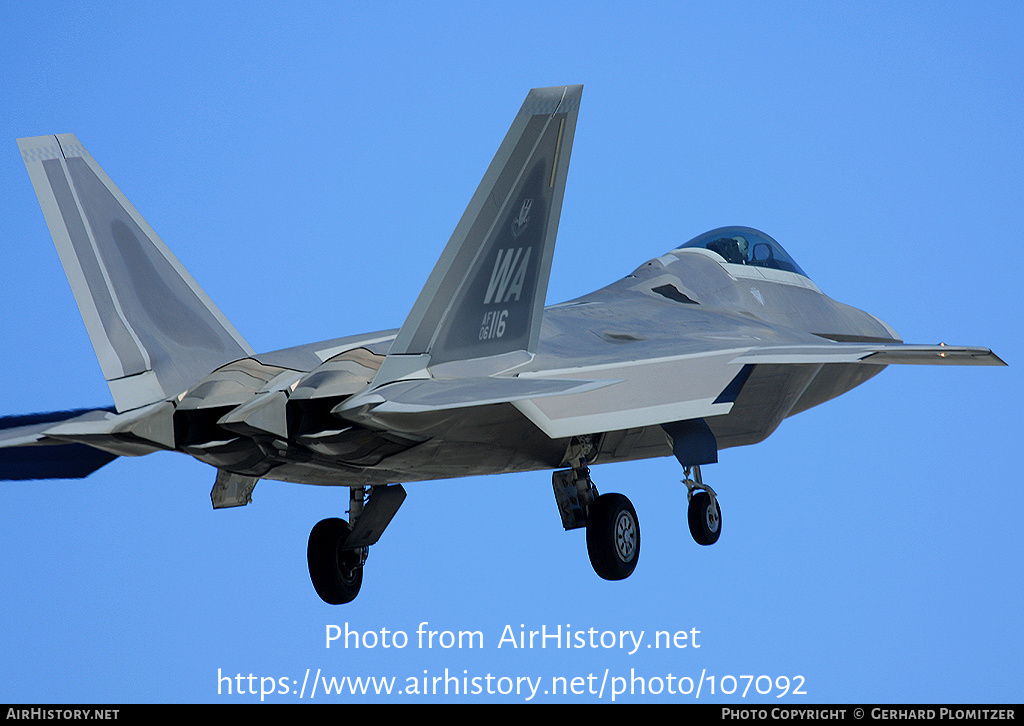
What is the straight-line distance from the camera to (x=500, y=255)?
33.8 ft

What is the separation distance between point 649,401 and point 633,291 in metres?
5.56

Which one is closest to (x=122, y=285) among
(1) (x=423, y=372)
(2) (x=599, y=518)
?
(1) (x=423, y=372)

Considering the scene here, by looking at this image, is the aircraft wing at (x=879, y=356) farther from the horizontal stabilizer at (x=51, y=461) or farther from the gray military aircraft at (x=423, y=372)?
the horizontal stabilizer at (x=51, y=461)

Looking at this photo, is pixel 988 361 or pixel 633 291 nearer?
pixel 988 361

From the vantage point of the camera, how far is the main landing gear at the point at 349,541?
13.3 meters

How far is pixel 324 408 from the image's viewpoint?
9.67m

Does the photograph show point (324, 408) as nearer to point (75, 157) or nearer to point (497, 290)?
point (497, 290)

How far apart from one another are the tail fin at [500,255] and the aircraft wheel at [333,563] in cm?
389

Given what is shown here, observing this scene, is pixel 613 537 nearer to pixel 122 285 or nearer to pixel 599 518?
pixel 599 518

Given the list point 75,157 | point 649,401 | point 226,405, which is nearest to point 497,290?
point 649,401

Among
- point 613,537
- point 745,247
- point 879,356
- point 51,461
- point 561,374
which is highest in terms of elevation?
point 745,247

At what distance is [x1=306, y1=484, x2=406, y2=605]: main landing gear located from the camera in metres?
13.3

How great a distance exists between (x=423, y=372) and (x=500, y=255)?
1226 mm
